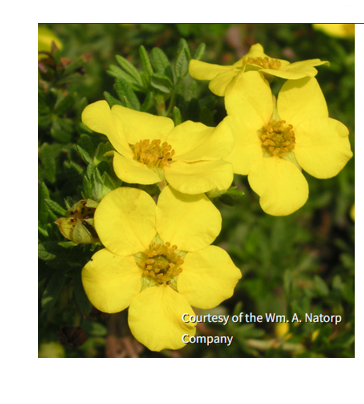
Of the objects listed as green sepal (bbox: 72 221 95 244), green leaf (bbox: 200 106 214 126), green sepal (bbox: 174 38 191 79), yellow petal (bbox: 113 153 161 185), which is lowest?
green sepal (bbox: 72 221 95 244)

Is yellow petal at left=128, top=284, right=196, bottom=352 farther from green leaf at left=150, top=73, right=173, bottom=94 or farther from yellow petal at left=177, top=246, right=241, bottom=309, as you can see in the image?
green leaf at left=150, top=73, right=173, bottom=94

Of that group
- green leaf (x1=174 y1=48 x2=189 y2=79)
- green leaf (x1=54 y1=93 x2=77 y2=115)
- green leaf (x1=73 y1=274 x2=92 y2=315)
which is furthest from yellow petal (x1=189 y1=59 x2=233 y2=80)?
green leaf (x1=73 y1=274 x2=92 y2=315)

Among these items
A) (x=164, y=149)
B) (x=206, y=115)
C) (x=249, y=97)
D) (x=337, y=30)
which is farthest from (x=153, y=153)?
(x=337, y=30)

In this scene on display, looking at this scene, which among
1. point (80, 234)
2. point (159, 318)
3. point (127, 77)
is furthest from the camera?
point (127, 77)

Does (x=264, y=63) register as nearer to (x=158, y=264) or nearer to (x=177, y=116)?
(x=177, y=116)

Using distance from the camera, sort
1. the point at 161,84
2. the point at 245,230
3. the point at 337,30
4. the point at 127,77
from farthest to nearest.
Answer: the point at 245,230 < the point at 337,30 < the point at 127,77 < the point at 161,84

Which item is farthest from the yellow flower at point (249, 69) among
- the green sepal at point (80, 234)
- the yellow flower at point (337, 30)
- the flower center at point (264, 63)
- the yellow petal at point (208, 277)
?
the yellow flower at point (337, 30)

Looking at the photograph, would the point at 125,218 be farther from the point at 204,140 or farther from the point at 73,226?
the point at 204,140
